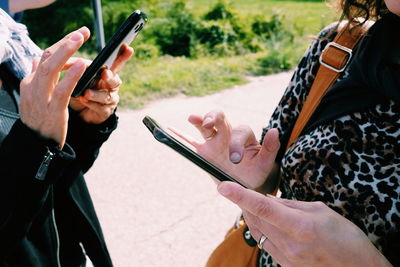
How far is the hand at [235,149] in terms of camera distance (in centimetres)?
133

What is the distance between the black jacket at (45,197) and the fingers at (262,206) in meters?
0.52

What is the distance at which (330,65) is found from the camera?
4.26ft

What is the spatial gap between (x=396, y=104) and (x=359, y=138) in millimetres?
134

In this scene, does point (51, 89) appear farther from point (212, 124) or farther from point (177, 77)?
point (177, 77)

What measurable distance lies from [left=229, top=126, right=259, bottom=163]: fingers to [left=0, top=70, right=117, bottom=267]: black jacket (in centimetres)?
45

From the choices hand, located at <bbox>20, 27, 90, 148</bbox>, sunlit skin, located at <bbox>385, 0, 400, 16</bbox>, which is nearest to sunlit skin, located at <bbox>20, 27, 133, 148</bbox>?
hand, located at <bbox>20, 27, 90, 148</bbox>

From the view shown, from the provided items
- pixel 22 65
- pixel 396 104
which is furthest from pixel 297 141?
pixel 22 65

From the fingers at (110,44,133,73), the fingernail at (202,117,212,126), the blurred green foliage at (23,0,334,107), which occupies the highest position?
the fingers at (110,44,133,73)

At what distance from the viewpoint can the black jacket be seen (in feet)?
3.70

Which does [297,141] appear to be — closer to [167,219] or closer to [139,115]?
[167,219]

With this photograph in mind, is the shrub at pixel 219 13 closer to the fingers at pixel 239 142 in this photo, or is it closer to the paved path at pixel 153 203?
the paved path at pixel 153 203

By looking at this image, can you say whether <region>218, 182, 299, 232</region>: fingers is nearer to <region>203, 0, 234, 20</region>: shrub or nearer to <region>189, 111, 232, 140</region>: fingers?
<region>189, 111, 232, 140</region>: fingers

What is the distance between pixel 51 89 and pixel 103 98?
26 cm

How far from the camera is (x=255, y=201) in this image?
34.9 inches
